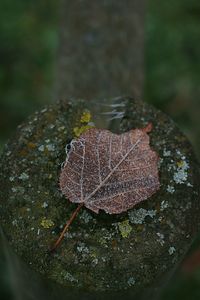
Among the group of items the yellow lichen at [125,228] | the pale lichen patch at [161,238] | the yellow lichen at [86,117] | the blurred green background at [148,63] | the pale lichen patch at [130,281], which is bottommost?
the blurred green background at [148,63]

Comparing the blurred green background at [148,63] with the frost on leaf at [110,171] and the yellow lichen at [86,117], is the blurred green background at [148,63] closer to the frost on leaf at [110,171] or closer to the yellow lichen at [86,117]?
the yellow lichen at [86,117]

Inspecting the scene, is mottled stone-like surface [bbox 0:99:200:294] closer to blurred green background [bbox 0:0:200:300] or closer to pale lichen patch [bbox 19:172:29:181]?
pale lichen patch [bbox 19:172:29:181]

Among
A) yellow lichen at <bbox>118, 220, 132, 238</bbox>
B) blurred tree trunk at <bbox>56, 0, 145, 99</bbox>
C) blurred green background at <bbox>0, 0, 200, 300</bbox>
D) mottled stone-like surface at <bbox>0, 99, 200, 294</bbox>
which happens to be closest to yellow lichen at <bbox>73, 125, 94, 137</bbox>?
mottled stone-like surface at <bbox>0, 99, 200, 294</bbox>

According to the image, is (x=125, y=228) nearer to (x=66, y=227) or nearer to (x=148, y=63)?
(x=66, y=227)

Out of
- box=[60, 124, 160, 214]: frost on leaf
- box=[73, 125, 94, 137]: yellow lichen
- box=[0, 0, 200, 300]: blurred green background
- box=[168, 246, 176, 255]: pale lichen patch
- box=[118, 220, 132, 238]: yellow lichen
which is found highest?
box=[73, 125, 94, 137]: yellow lichen

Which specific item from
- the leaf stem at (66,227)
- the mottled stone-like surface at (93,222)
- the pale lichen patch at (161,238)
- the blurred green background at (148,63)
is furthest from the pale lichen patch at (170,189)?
the blurred green background at (148,63)

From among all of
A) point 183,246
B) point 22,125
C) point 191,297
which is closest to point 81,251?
point 183,246

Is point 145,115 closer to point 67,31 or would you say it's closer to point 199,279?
point 67,31
